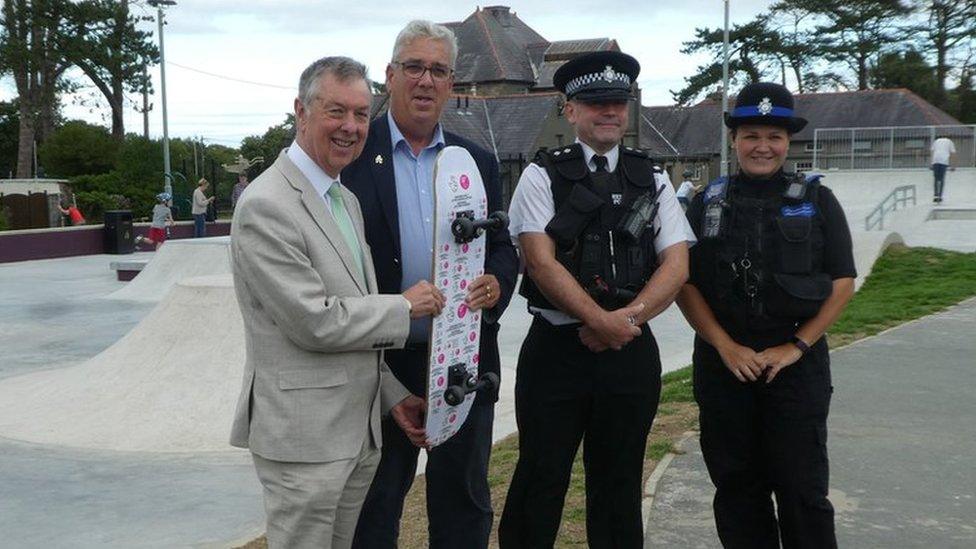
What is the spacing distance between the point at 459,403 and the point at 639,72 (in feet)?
5.05

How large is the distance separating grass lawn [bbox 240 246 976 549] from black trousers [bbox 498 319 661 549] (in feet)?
2.15

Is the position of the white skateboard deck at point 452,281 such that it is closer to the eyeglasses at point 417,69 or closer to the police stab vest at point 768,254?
the eyeglasses at point 417,69

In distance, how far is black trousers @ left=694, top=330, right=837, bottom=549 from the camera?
3621 millimetres

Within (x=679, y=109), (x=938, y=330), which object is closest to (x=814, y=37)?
(x=679, y=109)

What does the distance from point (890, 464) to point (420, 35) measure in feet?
12.8

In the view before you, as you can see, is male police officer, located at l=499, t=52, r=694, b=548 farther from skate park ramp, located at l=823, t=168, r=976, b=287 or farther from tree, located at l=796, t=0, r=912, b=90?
tree, located at l=796, t=0, r=912, b=90

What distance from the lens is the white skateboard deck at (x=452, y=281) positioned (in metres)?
3.09

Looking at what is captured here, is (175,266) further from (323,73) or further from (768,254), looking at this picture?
(323,73)

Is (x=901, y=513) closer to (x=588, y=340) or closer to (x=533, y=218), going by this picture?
(x=588, y=340)

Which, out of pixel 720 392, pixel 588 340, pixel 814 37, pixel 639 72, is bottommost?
pixel 720 392

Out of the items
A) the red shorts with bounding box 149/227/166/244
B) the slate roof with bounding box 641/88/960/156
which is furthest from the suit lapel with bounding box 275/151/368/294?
the slate roof with bounding box 641/88/960/156

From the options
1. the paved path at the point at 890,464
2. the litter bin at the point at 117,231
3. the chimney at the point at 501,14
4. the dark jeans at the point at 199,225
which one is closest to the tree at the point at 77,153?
the dark jeans at the point at 199,225

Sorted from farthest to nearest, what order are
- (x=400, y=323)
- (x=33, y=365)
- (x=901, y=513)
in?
(x=33, y=365), (x=901, y=513), (x=400, y=323)

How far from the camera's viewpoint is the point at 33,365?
10.3 meters
